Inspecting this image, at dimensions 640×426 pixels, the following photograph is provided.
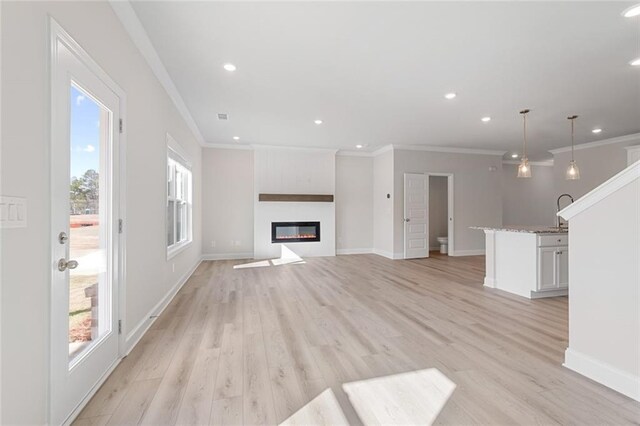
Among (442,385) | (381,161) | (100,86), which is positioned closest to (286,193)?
(381,161)

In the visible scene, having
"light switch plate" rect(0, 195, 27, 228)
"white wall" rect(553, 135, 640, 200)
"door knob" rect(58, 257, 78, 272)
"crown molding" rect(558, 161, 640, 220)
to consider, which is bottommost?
"door knob" rect(58, 257, 78, 272)

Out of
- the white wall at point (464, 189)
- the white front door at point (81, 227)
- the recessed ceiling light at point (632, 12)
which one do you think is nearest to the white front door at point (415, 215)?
the white wall at point (464, 189)

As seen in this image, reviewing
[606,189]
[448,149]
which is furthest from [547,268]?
[448,149]

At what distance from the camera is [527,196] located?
920 cm

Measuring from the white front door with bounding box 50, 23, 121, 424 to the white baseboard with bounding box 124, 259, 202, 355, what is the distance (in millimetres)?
230

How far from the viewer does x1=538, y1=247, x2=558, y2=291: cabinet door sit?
3.71 metres

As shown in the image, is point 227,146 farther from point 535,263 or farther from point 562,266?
point 562,266

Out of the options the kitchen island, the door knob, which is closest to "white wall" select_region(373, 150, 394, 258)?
the kitchen island

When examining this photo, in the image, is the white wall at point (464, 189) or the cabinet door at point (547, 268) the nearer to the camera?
the cabinet door at point (547, 268)

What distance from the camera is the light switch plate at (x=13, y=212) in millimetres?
1109

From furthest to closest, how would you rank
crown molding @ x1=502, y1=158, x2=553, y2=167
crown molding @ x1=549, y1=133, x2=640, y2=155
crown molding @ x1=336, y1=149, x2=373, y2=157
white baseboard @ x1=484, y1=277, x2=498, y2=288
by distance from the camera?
crown molding @ x1=502, y1=158, x2=553, y2=167
crown molding @ x1=336, y1=149, x2=373, y2=157
crown molding @ x1=549, y1=133, x2=640, y2=155
white baseboard @ x1=484, y1=277, x2=498, y2=288

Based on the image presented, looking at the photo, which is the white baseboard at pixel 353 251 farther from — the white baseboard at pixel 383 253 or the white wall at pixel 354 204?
the white baseboard at pixel 383 253

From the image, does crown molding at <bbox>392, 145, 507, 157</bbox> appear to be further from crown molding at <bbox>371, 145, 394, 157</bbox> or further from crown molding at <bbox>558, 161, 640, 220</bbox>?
crown molding at <bbox>558, 161, 640, 220</bbox>

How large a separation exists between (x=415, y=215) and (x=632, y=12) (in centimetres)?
507
